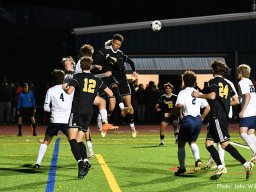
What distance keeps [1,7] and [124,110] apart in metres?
29.3

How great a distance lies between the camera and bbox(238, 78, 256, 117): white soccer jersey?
1418 centimetres

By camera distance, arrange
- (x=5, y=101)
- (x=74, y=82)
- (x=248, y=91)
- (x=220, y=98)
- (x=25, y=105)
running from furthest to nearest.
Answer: (x=5, y=101) < (x=25, y=105) < (x=248, y=91) < (x=74, y=82) < (x=220, y=98)

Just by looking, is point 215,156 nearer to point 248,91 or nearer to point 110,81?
point 248,91

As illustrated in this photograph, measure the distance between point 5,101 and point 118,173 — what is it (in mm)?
20580

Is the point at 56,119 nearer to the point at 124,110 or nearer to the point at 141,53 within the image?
the point at 124,110

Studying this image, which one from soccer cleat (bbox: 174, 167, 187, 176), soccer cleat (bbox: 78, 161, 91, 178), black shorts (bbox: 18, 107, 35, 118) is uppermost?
black shorts (bbox: 18, 107, 35, 118)

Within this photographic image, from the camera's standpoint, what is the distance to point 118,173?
13594 mm

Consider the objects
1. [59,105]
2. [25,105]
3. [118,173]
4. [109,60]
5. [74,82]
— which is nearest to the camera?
[74,82]

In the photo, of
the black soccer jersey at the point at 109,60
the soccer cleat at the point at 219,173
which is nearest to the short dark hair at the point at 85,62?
the soccer cleat at the point at 219,173

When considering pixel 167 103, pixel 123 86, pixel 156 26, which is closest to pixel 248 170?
pixel 123 86

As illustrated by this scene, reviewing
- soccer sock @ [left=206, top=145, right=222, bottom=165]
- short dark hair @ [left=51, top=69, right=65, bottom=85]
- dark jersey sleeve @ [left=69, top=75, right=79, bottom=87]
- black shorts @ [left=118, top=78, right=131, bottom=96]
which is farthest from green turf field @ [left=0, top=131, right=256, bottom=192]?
short dark hair @ [left=51, top=69, right=65, bottom=85]

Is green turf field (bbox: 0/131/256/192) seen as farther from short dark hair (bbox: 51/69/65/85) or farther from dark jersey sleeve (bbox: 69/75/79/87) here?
short dark hair (bbox: 51/69/65/85)

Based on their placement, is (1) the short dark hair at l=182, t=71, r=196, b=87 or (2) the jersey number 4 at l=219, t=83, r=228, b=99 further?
(1) the short dark hair at l=182, t=71, r=196, b=87

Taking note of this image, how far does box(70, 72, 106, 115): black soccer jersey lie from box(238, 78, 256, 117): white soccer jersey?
3.07m
